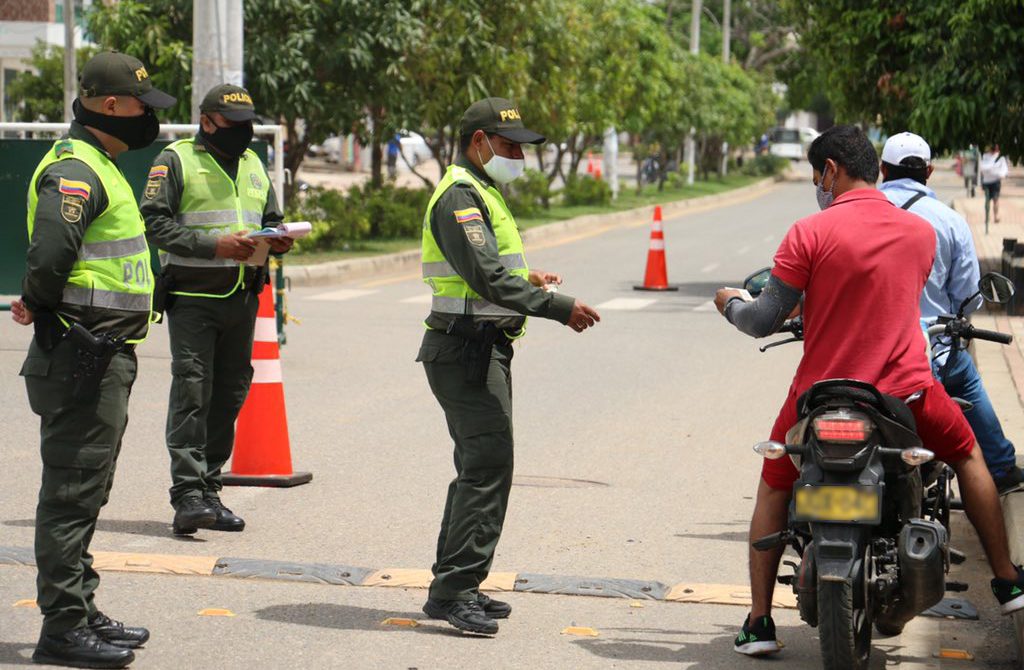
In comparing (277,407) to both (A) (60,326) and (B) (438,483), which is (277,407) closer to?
(B) (438,483)

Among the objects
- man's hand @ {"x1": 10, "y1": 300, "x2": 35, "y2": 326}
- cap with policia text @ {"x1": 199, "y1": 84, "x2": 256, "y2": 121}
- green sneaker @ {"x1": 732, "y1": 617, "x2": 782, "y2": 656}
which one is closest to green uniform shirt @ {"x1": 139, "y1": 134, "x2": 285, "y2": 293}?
cap with policia text @ {"x1": 199, "y1": 84, "x2": 256, "y2": 121}

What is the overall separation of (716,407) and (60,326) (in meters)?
6.77

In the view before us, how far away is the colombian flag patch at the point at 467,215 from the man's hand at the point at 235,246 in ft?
5.57

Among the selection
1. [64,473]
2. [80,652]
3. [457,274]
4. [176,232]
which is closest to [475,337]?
[457,274]

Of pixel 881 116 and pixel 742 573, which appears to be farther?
pixel 881 116

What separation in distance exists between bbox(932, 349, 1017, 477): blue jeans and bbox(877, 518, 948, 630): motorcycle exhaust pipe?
1628mm

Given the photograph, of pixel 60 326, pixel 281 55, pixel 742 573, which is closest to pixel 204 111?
pixel 60 326

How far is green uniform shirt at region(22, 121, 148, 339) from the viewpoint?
5367mm

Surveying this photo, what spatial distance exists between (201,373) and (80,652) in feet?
7.43

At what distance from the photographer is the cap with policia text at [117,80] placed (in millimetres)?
5703

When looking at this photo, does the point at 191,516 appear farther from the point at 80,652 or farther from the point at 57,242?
the point at 57,242

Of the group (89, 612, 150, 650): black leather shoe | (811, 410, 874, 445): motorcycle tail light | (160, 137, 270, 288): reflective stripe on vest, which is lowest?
(89, 612, 150, 650): black leather shoe

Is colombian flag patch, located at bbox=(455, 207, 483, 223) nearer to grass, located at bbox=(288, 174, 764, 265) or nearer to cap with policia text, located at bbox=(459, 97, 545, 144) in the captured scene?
cap with policia text, located at bbox=(459, 97, 545, 144)

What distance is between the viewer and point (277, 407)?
8.58 m
